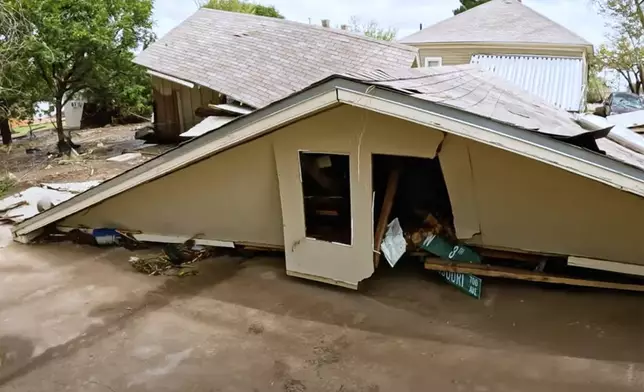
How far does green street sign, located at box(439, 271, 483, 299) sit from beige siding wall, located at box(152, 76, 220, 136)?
42.6 feet

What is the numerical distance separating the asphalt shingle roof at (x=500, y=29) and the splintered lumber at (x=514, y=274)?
17301 mm

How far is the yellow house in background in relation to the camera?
1706cm

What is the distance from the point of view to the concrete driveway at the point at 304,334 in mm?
4324

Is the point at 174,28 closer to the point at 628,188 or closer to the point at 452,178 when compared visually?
the point at 452,178

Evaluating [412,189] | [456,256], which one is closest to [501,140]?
[456,256]

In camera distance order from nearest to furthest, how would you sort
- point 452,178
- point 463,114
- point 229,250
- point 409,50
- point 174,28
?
1. point 463,114
2. point 452,178
3. point 229,250
4. point 409,50
5. point 174,28

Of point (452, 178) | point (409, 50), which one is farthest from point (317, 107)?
point (409, 50)

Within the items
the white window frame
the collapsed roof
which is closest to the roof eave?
the white window frame

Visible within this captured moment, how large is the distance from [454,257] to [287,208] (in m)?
2.07

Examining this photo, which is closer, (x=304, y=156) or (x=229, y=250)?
(x=304, y=156)

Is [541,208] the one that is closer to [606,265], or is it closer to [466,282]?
[606,265]

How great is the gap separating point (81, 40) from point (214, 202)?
11.0 m

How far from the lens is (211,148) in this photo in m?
5.75

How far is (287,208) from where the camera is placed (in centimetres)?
614
